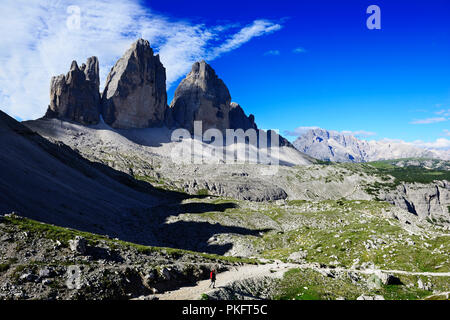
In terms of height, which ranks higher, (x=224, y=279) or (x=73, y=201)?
(x=73, y=201)

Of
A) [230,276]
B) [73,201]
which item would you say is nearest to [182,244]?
[73,201]

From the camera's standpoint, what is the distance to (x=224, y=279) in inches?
1325

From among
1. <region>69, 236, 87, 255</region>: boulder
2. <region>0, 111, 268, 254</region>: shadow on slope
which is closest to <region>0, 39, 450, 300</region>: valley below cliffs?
<region>69, 236, 87, 255</region>: boulder

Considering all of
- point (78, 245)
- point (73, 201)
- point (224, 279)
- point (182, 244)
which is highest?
A: point (73, 201)

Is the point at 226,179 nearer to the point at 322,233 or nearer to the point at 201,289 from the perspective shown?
the point at 322,233

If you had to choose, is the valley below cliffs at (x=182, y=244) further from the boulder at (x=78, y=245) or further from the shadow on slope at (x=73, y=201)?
the shadow on slope at (x=73, y=201)

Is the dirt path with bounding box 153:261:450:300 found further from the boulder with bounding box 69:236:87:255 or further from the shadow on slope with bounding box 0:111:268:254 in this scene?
the shadow on slope with bounding box 0:111:268:254

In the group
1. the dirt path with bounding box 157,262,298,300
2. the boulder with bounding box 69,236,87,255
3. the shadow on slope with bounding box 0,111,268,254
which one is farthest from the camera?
the shadow on slope with bounding box 0,111,268,254

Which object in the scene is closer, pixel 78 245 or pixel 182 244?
pixel 78 245

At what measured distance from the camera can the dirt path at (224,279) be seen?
26672mm

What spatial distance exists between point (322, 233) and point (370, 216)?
63.0 ft

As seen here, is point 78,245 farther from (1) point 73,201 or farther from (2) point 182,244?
(1) point 73,201

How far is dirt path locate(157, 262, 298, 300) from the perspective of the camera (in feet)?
87.5
